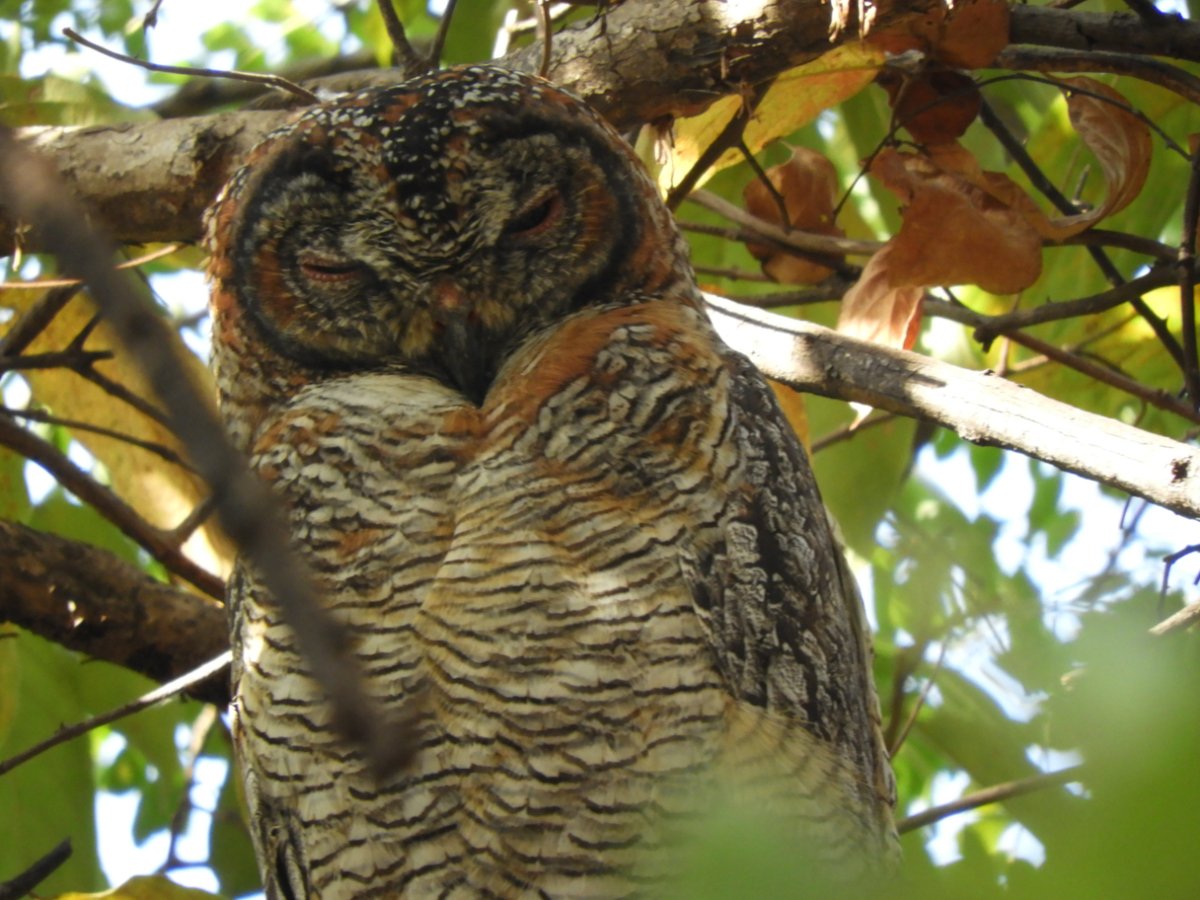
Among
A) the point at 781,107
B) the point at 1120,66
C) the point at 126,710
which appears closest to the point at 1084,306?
the point at 1120,66

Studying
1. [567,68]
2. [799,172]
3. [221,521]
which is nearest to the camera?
[221,521]

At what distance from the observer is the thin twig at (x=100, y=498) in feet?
9.36

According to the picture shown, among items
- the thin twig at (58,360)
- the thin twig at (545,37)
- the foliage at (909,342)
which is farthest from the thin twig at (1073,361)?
the thin twig at (58,360)

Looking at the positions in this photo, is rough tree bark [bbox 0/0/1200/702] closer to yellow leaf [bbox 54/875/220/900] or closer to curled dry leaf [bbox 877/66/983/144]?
curled dry leaf [bbox 877/66/983/144]

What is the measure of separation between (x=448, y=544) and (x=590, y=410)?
0.34 m

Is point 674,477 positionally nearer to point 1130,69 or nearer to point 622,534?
point 622,534

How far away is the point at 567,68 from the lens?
9.43 ft

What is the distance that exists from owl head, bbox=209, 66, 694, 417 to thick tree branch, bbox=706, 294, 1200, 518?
1.36 feet

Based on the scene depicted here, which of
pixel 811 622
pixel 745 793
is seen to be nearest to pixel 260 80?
pixel 811 622

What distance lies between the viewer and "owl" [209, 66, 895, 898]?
217 cm

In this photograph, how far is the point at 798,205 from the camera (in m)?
3.09

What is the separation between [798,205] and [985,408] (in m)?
1.29

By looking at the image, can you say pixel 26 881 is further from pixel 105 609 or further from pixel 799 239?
pixel 799 239

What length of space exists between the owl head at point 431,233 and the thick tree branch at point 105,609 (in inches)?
26.3
